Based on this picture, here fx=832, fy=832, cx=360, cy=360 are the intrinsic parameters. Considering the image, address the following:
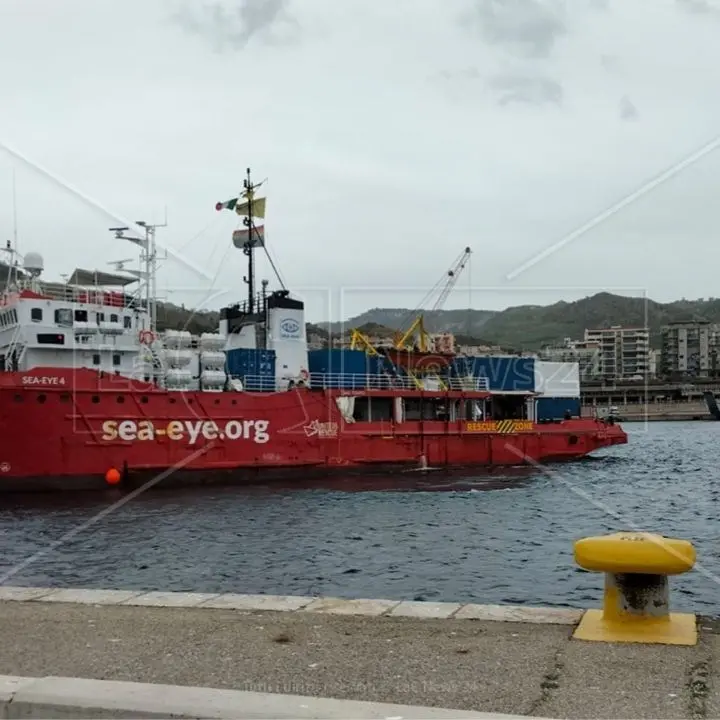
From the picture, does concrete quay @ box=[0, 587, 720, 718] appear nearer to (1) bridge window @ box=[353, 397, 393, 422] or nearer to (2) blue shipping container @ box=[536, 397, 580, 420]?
(1) bridge window @ box=[353, 397, 393, 422]

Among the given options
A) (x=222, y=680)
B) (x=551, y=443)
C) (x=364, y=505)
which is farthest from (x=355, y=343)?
(x=222, y=680)

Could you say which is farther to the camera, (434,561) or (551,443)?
(551,443)

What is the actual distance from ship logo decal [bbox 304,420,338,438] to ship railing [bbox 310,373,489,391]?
171 centimetres

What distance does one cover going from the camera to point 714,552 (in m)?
16.7

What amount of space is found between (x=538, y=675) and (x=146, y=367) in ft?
86.7

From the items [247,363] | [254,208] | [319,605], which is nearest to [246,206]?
[254,208]

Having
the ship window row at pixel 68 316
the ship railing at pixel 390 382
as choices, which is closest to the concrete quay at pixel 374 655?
the ship window row at pixel 68 316

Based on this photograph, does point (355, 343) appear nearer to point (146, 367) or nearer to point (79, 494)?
point (146, 367)

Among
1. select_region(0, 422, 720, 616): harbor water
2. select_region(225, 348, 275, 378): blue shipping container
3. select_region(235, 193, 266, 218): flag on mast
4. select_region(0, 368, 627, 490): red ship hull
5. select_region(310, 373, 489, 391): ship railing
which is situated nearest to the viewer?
select_region(0, 422, 720, 616): harbor water

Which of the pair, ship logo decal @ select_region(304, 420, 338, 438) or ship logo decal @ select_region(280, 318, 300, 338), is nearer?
ship logo decal @ select_region(304, 420, 338, 438)

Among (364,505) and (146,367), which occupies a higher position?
(146,367)

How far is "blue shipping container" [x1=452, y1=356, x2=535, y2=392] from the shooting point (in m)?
40.5

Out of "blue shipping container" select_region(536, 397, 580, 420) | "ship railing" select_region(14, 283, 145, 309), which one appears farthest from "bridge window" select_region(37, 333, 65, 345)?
"blue shipping container" select_region(536, 397, 580, 420)

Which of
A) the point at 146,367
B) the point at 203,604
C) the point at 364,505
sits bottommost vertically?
the point at 364,505
